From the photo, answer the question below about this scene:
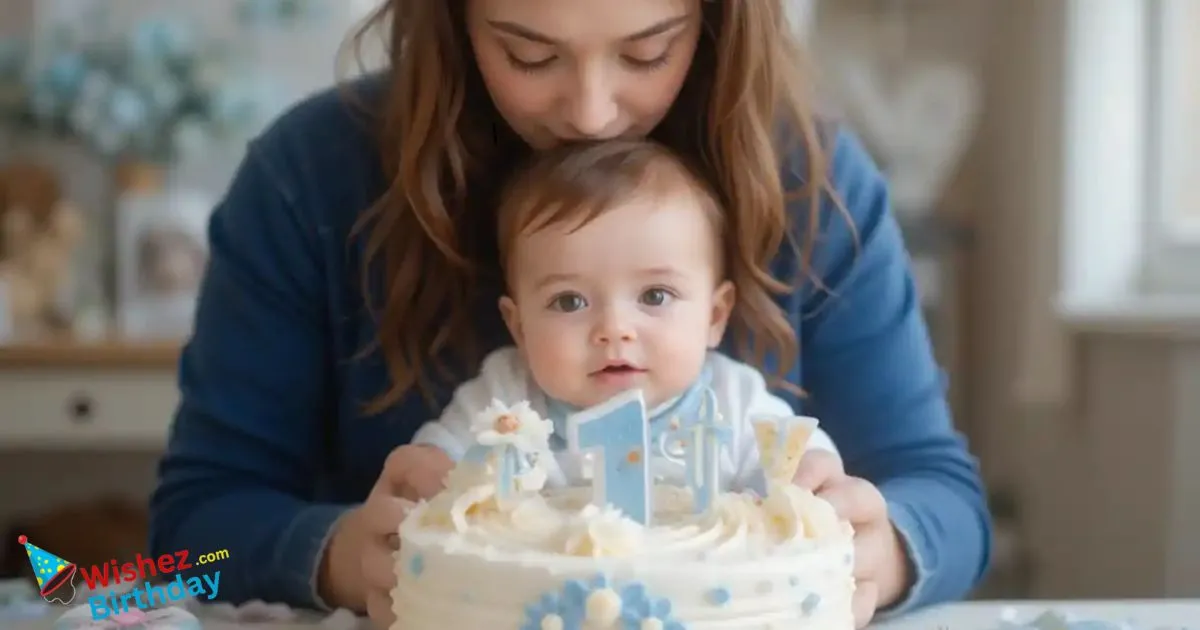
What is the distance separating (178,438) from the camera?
3.76 ft

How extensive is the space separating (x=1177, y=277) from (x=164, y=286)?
5.68 feet

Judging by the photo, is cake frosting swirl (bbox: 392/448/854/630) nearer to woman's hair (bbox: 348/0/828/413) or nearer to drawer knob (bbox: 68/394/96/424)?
woman's hair (bbox: 348/0/828/413)

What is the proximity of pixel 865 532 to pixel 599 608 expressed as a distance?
333 millimetres

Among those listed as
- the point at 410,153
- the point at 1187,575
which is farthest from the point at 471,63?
the point at 1187,575

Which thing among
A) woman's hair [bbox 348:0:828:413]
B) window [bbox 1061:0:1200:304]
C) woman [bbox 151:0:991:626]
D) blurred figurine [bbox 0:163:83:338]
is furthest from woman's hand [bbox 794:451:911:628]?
blurred figurine [bbox 0:163:83:338]

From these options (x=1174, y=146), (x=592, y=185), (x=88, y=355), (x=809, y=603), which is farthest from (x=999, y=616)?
(x=88, y=355)

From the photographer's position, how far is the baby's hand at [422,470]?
90cm

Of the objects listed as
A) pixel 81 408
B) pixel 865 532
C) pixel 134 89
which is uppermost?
pixel 134 89

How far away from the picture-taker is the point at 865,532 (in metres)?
0.96

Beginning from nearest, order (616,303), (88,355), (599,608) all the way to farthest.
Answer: (599,608)
(616,303)
(88,355)

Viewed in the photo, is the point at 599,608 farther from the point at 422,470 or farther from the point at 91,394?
the point at 91,394

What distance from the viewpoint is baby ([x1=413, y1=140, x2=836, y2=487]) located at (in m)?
0.90

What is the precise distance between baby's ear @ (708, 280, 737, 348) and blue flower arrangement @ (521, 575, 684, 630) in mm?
363

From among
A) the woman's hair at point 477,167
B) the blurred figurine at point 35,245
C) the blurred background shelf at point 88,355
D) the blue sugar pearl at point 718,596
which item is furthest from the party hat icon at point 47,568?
the blurred figurine at point 35,245
